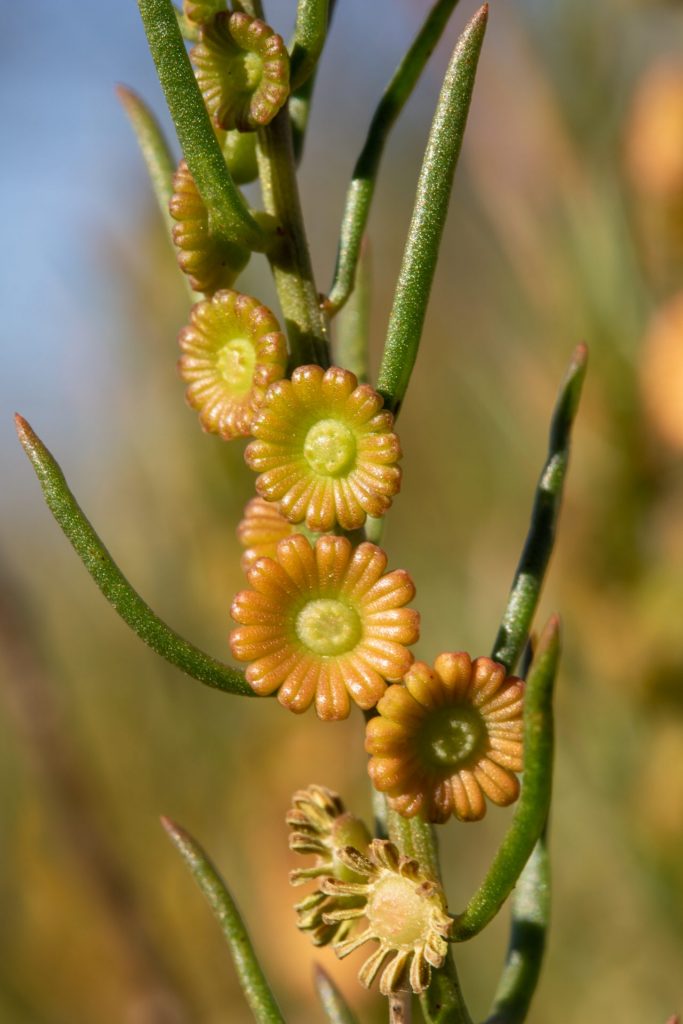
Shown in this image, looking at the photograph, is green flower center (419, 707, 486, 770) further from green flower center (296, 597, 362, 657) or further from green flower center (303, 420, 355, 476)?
green flower center (303, 420, 355, 476)

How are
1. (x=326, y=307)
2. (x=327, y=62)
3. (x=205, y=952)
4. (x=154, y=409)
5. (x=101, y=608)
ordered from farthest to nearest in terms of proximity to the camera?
(x=327, y=62)
(x=101, y=608)
(x=154, y=409)
(x=205, y=952)
(x=326, y=307)

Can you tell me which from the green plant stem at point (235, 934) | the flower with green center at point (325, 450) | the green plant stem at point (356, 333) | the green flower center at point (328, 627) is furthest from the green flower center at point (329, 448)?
the green plant stem at point (235, 934)

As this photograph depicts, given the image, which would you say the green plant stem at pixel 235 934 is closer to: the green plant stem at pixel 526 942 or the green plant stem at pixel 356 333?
the green plant stem at pixel 526 942

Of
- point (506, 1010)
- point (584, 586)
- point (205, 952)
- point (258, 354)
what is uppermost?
point (584, 586)

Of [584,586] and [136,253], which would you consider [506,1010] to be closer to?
[584,586]

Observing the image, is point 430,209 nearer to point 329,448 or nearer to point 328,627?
point 329,448

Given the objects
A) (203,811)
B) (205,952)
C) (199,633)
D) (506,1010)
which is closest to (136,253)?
(199,633)
